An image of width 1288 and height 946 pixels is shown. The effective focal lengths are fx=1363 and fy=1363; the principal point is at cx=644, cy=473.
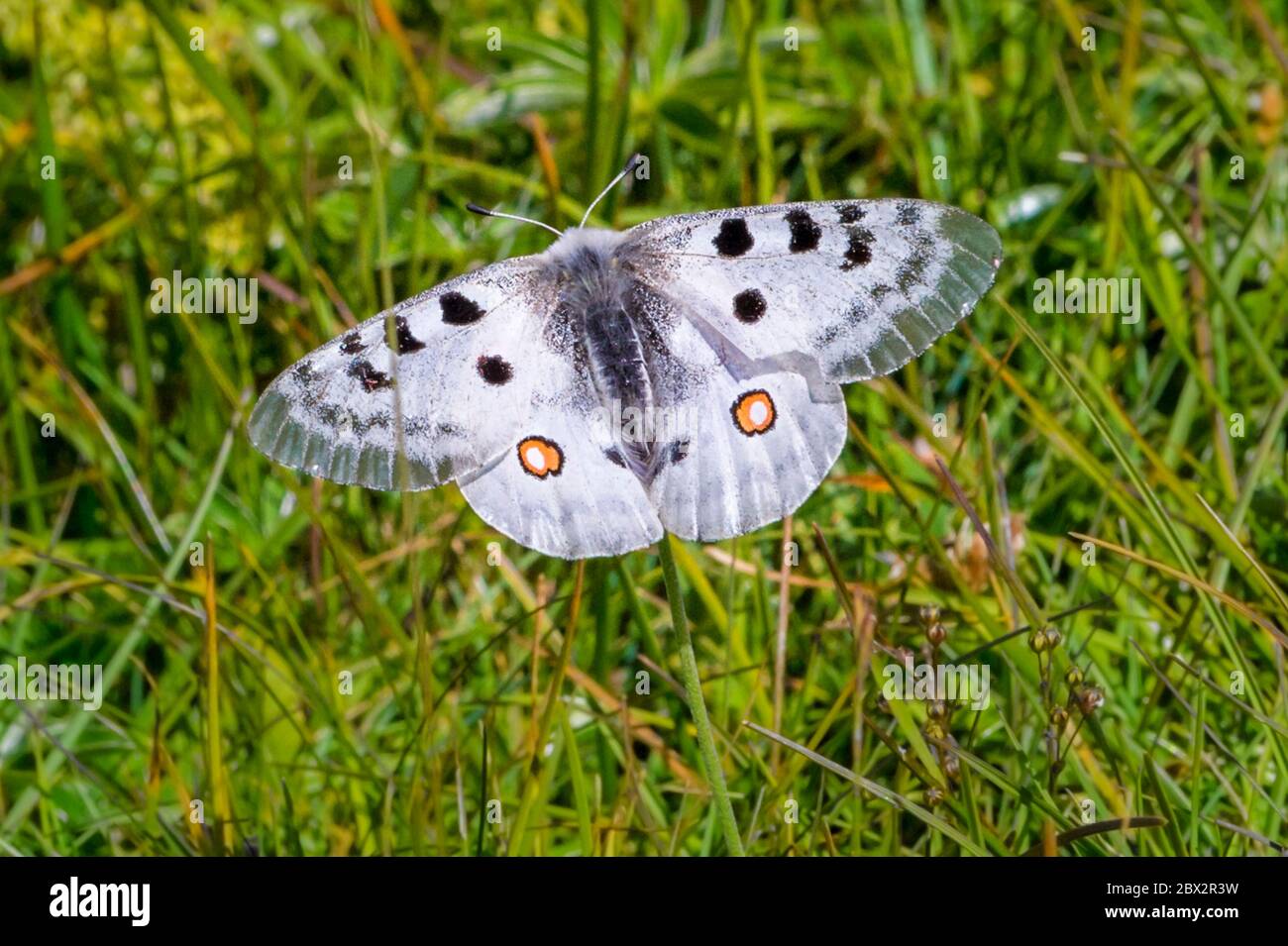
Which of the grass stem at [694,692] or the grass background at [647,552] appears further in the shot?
the grass background at [647,552]

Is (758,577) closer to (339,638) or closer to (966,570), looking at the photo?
(966,570)

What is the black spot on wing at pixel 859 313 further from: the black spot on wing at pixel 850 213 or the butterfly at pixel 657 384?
the black spot on wing at pixel 850 213

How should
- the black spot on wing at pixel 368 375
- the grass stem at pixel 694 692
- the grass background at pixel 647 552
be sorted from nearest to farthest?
the grass stem at pixel 694 692
the black spot on wing at pixel 368 375
the grass background at pixel 647 552

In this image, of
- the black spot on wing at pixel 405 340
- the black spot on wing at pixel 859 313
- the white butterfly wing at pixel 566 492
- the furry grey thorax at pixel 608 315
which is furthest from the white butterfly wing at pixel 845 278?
the black spot on wing at pixel 405 340

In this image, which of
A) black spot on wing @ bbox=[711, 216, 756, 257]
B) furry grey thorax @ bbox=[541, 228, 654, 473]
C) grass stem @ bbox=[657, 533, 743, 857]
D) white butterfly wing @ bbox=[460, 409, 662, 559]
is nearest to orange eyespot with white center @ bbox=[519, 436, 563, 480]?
white butterfly wing @ bbox=[460, 409, 662, 559]

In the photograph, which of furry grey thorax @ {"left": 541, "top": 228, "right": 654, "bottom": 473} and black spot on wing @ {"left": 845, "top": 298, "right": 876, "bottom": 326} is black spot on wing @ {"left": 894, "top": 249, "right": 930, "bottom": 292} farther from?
furry grey thorax @ {"left": 541, "top": 228, "right": 654, "bottom": 473}

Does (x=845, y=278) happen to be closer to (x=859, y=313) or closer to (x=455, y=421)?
(x=859, y=313)
